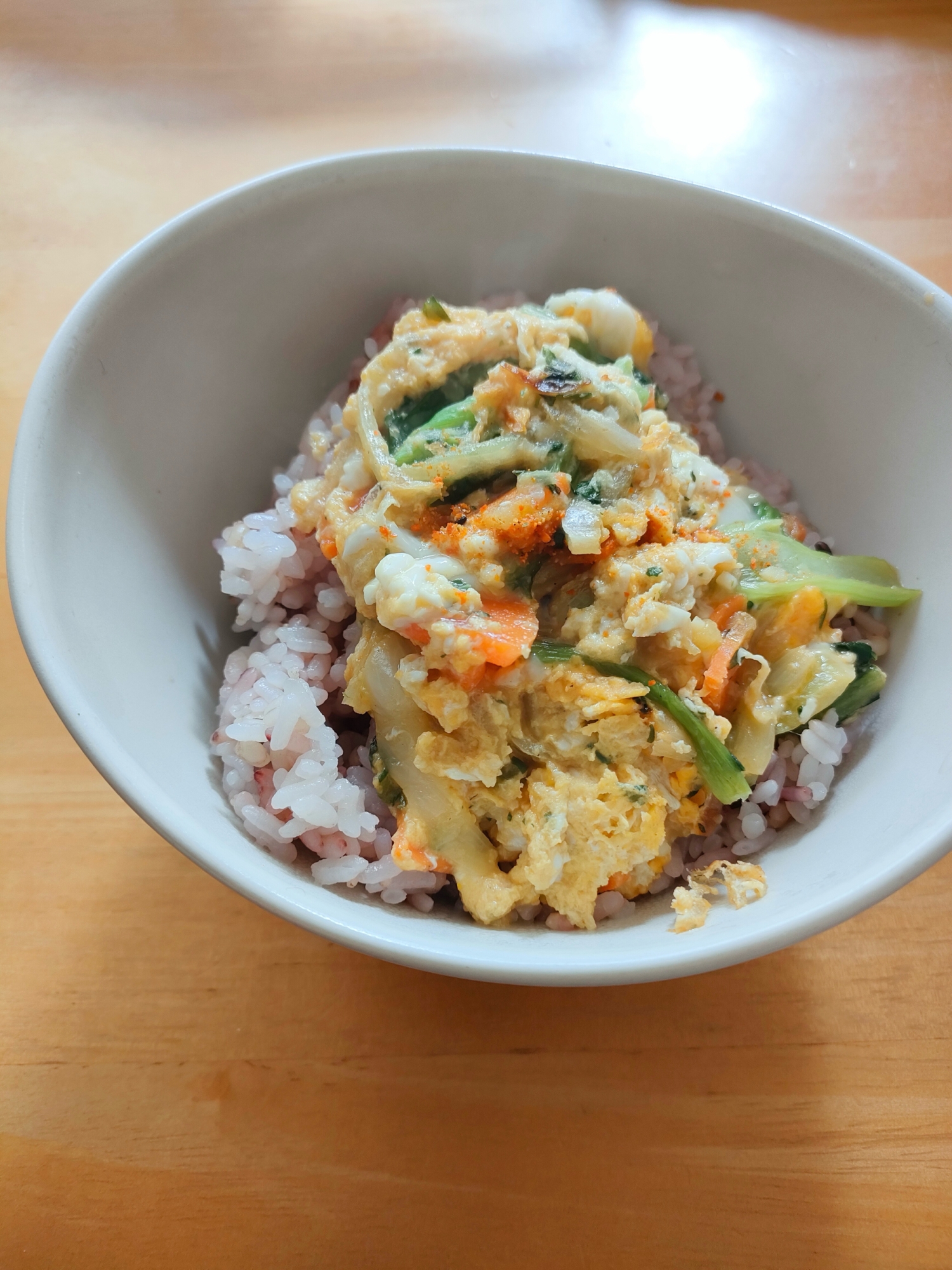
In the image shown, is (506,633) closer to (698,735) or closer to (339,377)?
(698,735)

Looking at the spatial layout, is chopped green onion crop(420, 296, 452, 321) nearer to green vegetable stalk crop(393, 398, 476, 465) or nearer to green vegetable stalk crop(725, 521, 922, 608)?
green vegetable stalk crop(393, 398, 476, 465)

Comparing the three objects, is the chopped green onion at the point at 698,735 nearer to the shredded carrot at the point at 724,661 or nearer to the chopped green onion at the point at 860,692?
the shredded carrot at the point at 724,661

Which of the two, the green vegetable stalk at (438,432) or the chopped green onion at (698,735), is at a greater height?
the green vegetable stalk at (438,432)

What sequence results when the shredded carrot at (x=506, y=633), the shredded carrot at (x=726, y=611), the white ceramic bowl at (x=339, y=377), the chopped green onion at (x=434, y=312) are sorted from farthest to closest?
the chopped green onion at (x=434, y=312), the shredded carrot at (x=726, y=611), the shredded carrot at (x=506, y=633), the white ceramic bowl at (x=339, y=377)

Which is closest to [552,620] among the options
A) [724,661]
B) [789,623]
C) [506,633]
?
[506,633]

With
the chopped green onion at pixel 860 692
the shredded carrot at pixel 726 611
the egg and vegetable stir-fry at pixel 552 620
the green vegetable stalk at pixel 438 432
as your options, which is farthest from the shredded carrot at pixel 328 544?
the chopped green onion at pixel 860 692

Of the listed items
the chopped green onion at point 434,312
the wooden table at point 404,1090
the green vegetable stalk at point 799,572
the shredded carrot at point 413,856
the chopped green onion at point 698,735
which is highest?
the chopped green onion at point 434,312

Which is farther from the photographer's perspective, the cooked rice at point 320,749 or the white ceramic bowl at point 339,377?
the cooked rice at point 320,749

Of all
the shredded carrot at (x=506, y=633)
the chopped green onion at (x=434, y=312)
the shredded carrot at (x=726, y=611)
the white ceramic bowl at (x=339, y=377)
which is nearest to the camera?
the white ceramic bowl at (x=339, y=377)

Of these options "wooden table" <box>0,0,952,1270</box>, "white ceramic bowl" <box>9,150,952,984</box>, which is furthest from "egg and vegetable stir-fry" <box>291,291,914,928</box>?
"wooden table" <box>0,0,952,1270</box>
